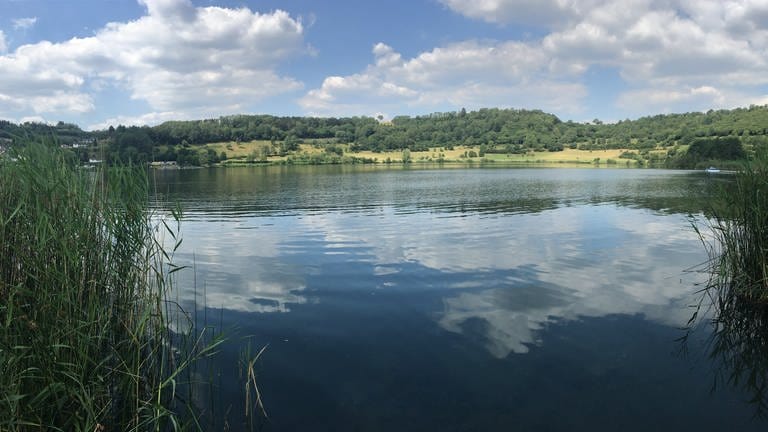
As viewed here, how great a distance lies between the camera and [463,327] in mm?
10758

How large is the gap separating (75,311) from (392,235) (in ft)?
60.8

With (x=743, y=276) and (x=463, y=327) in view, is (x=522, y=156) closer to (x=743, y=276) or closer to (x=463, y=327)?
(x=743, y=276)

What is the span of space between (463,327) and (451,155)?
186 meters

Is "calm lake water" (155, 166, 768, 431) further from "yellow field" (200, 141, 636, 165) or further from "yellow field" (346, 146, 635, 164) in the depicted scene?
"yellow field" (346, 146, 635, 164)

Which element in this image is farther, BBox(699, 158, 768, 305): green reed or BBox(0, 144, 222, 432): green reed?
BBox(699, 158, 768, 305): green reed

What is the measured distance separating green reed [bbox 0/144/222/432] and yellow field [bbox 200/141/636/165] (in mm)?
160998

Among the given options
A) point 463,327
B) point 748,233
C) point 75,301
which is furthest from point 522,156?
point 75,301

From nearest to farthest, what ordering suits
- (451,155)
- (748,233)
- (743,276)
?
(748,233) < (743,276) < (451,155)

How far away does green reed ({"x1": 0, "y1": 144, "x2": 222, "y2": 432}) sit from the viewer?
17.0ft

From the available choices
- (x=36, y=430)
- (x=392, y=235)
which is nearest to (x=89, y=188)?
(x=36, y=430)

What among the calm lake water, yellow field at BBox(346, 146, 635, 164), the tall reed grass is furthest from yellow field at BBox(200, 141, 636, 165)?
the tall reed grass

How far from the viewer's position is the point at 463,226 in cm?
2684

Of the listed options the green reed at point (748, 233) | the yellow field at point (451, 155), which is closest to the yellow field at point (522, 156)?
the yellow field at point (451, 155)

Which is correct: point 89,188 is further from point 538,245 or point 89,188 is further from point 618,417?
point 538,245
